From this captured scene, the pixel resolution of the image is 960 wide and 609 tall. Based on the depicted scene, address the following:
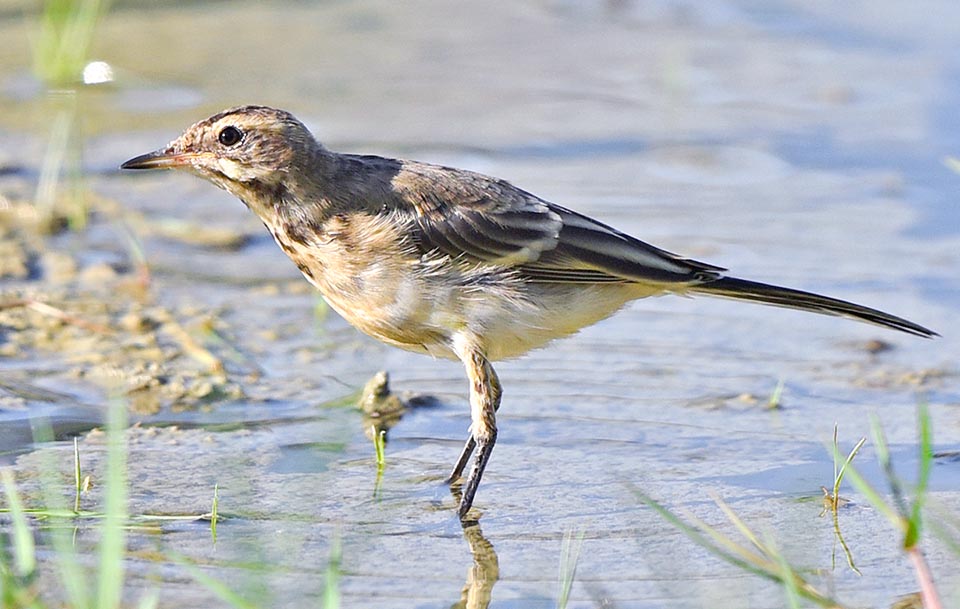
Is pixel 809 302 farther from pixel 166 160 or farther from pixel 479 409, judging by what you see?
pixel 166 160

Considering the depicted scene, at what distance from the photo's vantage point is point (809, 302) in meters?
5.79

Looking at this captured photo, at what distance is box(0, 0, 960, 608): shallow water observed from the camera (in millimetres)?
4867

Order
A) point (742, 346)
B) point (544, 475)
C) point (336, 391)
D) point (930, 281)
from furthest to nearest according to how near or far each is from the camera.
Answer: point (930, 281)
point (742, 346)
point (336, 391)
point (544, 475)

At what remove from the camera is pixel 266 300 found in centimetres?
738

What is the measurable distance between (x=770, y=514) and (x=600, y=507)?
569 millimetres

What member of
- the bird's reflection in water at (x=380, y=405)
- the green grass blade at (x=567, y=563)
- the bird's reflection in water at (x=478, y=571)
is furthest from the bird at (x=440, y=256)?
the green grass blade at (x=567, y=563)

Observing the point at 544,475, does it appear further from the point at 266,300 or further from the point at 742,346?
the point at 266,300

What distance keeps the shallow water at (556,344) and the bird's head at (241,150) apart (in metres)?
0.94

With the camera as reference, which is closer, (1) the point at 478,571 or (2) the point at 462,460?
(1) the point at 478,571

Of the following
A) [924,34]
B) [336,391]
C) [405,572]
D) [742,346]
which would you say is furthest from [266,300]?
[924,34]

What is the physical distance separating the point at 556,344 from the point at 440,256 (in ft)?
2.88

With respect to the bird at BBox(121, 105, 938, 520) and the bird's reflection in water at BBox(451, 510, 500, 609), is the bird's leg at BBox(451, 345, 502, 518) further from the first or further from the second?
the bird's reflection in water at BBox(451, 510, 500, 609)

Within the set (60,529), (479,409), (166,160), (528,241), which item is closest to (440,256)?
(528,241)

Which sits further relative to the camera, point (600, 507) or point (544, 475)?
point (544, 475)
